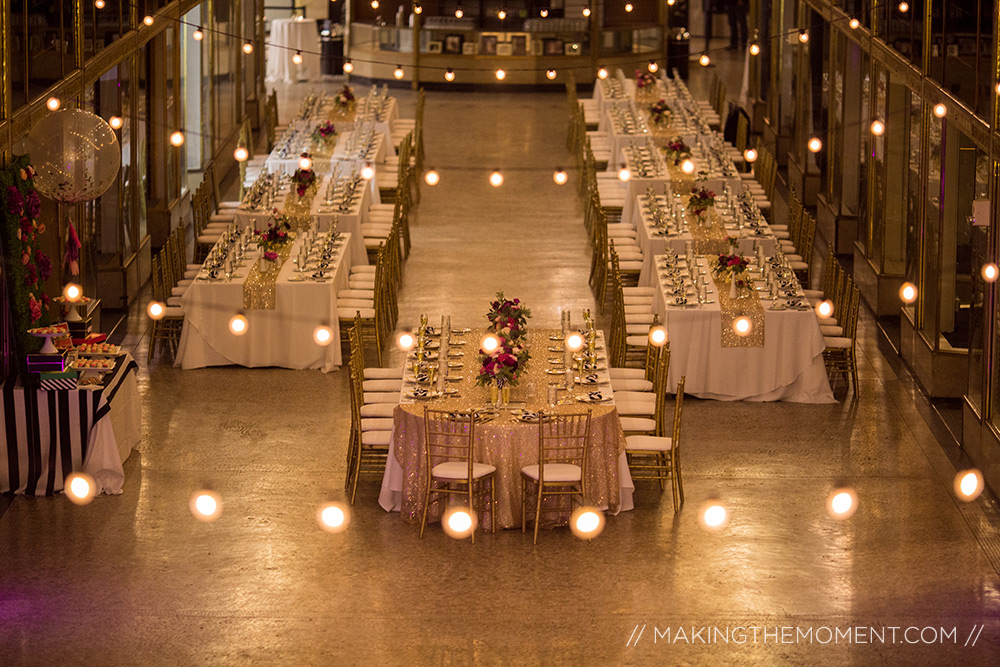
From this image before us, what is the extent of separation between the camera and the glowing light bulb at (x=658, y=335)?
1093 cm

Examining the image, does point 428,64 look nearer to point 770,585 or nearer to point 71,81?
point 71,81

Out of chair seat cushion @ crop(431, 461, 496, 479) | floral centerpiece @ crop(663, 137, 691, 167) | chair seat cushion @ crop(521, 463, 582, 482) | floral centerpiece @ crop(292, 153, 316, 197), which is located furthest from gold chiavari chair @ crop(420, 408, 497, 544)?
floral centerpiece @ crop(663, 137, 691, 167)

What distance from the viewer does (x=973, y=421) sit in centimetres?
1005

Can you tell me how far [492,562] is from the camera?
8.56 m

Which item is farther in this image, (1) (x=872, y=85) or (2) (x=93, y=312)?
(1) (x=872, y=85)

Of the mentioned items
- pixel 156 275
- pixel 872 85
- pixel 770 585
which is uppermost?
pixel 872 85

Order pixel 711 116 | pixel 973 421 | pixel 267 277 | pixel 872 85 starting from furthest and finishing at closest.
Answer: pixel 711 116, pixel 872 85, pixel 267 277, pixel 973 421

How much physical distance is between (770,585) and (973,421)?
2592 millimetres

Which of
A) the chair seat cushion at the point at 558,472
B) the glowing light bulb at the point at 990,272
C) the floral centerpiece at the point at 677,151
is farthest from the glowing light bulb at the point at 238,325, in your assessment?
the floral centerpiece at the point at 677,151

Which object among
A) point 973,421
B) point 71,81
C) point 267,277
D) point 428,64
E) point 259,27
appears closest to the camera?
point 973,421

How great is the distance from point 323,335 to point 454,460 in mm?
2638

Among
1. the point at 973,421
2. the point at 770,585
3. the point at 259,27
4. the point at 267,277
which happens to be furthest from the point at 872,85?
the point at 259,27

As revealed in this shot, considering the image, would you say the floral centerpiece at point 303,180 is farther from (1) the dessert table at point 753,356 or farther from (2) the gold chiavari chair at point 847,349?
(2) the gold chiavari chair at point 847,349

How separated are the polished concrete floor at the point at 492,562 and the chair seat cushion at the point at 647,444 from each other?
36 cm
